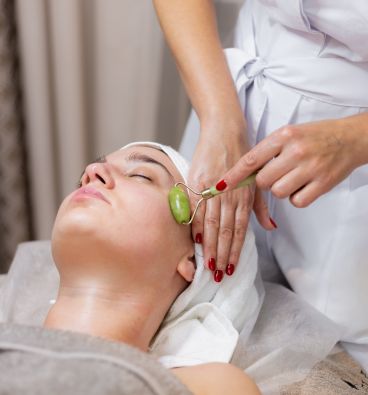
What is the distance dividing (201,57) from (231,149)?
0.28 m

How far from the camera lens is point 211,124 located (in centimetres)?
133

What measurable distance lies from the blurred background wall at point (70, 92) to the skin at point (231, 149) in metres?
0.46

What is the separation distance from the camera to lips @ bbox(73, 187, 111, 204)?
1.17 metres

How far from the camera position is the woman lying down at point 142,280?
112 centimetres

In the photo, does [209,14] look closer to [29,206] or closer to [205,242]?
[205,242]

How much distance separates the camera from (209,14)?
1.49 m

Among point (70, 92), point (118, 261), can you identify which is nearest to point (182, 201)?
point (118, 261)

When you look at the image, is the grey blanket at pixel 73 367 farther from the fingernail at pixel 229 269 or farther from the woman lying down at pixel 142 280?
the fingernail at pixel 229 269

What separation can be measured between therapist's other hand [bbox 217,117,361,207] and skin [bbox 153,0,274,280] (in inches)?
5.6

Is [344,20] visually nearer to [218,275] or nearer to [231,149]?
[231,149]

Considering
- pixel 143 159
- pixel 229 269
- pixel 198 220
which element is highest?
pixel 143 159

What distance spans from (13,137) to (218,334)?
3.70ft

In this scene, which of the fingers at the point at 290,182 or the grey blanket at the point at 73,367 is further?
the fingers at the point at 290,182

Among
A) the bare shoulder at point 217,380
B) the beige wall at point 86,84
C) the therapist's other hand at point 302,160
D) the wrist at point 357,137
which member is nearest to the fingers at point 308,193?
the therapist's other hand at point 302,160
